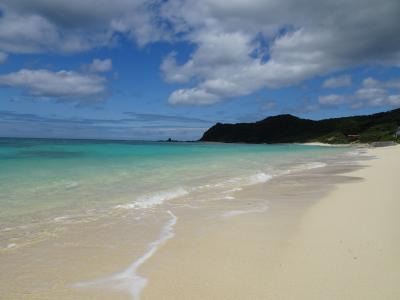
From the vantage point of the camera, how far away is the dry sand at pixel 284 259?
3.67 m

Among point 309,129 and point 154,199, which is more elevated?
point 309,129

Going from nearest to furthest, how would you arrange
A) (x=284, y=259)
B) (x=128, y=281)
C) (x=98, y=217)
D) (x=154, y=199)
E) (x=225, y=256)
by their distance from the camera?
1. (x=128, y=281)
2. (x=284, y=259)
3. (x=225, y=256)
4. (x=98, y=217)
5. (x=154, y=199)

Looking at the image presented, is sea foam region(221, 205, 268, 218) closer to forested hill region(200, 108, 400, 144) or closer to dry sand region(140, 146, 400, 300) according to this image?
dry sand region(140, 146, 400, 300)

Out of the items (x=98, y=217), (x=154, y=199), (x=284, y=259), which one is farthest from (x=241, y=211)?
(x=284, y=259)

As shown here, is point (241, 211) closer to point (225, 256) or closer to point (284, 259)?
point (225, 256)

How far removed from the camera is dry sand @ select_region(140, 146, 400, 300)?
3.67 meters

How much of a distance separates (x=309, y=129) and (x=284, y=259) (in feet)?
538

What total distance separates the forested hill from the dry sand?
304ft

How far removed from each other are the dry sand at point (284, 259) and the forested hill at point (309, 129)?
92.8m

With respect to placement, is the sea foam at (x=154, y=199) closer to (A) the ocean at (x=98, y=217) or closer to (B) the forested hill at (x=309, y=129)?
(A) the ocean at (x=98, y=217)

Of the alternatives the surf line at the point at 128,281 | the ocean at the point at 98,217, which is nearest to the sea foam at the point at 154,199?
the ocean at the point at 98,217

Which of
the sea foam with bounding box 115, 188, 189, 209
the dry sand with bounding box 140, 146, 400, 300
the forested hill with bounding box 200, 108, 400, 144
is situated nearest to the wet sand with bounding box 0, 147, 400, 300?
the dry sand with bounding box 140, 146, 400, 300

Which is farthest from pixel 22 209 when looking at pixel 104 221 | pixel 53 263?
pixel 53 263

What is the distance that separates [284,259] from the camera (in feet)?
15.2
